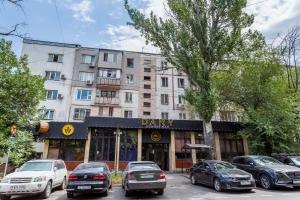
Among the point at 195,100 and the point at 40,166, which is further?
the point at 195,100

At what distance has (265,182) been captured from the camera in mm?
11711

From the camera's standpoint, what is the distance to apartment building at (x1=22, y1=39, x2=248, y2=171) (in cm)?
2191

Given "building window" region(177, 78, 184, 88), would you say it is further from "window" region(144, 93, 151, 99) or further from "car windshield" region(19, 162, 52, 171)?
"car windshield" region(19, 162, 52, 171)

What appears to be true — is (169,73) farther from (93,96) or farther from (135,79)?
(93,96)

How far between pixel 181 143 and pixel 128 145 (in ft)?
18.4

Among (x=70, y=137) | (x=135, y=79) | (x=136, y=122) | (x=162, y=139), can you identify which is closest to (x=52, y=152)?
(x=70, y=137)

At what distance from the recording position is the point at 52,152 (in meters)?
21.5

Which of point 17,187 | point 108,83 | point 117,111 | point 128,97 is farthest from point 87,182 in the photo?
point 128,97

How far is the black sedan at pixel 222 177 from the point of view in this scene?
10461mm

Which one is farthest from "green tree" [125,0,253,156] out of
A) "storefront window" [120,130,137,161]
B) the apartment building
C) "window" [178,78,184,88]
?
"window" [178,78,184,88]

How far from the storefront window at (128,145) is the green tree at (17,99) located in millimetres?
8277

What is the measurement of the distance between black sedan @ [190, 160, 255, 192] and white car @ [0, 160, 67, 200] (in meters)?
7.87

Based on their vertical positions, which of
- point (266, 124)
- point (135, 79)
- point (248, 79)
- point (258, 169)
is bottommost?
point (258, 169)

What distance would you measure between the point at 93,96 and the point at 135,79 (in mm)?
6978
